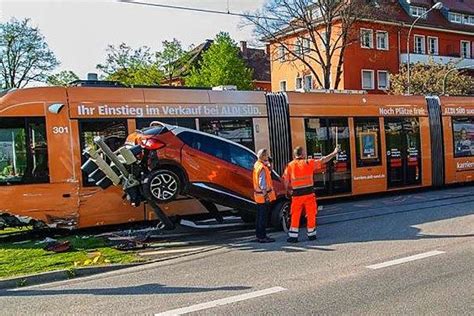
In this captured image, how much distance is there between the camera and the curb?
715 centimetres

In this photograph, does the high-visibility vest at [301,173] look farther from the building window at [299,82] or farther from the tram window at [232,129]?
the building window at [299,82]

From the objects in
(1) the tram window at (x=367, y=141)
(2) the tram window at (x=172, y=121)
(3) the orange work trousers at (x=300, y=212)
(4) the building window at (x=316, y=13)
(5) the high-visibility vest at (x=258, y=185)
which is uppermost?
(4) the building window at (x=316, y=13)

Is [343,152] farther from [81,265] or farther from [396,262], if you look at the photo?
[81,265]

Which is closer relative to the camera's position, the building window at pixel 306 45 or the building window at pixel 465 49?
the building window at pixel 306 45

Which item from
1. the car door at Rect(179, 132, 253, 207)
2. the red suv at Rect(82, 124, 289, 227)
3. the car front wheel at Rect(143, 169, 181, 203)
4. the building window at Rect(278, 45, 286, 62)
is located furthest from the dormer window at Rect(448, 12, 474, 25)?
the car front wheel at Rect(143, 169, 181, 203)

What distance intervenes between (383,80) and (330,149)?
32428 millimetres

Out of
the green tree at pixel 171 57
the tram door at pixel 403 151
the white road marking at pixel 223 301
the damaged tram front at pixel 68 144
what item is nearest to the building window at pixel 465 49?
the green tree at pixel 171 57

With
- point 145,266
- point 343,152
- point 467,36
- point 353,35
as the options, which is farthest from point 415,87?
point 145,266

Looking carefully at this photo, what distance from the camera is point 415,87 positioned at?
36938 mm

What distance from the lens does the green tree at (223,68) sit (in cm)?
4506

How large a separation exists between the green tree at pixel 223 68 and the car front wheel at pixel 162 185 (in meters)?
35.3

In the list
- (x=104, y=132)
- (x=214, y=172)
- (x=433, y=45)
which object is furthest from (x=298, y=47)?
(x=214, y=172)

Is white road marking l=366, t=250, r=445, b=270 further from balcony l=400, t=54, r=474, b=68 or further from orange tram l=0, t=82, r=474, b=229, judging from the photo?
balcony l=400, t=54, r=474, b=68

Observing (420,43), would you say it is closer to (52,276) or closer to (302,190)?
(302,190)
